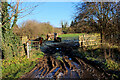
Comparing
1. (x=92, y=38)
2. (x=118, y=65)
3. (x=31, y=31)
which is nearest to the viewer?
(x=118, y=65)

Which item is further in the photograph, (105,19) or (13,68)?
(105,19)

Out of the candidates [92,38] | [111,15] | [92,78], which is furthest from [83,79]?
[92,38]

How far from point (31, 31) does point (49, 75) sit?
50.5 ft

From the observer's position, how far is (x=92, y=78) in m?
4.47

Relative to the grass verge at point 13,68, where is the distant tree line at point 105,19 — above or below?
above

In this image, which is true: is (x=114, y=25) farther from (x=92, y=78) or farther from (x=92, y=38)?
(x=92, y=38)

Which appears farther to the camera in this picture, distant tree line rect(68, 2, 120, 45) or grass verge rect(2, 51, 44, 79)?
distant tree line rect(68, 2, 120, 45)

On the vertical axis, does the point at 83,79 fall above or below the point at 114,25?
below

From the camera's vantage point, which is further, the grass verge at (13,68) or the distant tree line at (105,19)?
the distant tree line at (105,19)

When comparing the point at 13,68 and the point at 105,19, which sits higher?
the point at 105,19

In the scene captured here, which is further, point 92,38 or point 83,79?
point 92,38

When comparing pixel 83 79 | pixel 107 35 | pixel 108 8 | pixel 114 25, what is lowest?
pixel 83 79

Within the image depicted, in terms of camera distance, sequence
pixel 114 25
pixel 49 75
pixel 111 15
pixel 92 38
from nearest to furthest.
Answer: pixel 49 75
pixel 114 25
pixel 111 15
pixel 92 38

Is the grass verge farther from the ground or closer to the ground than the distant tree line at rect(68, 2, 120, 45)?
closer to the ground
